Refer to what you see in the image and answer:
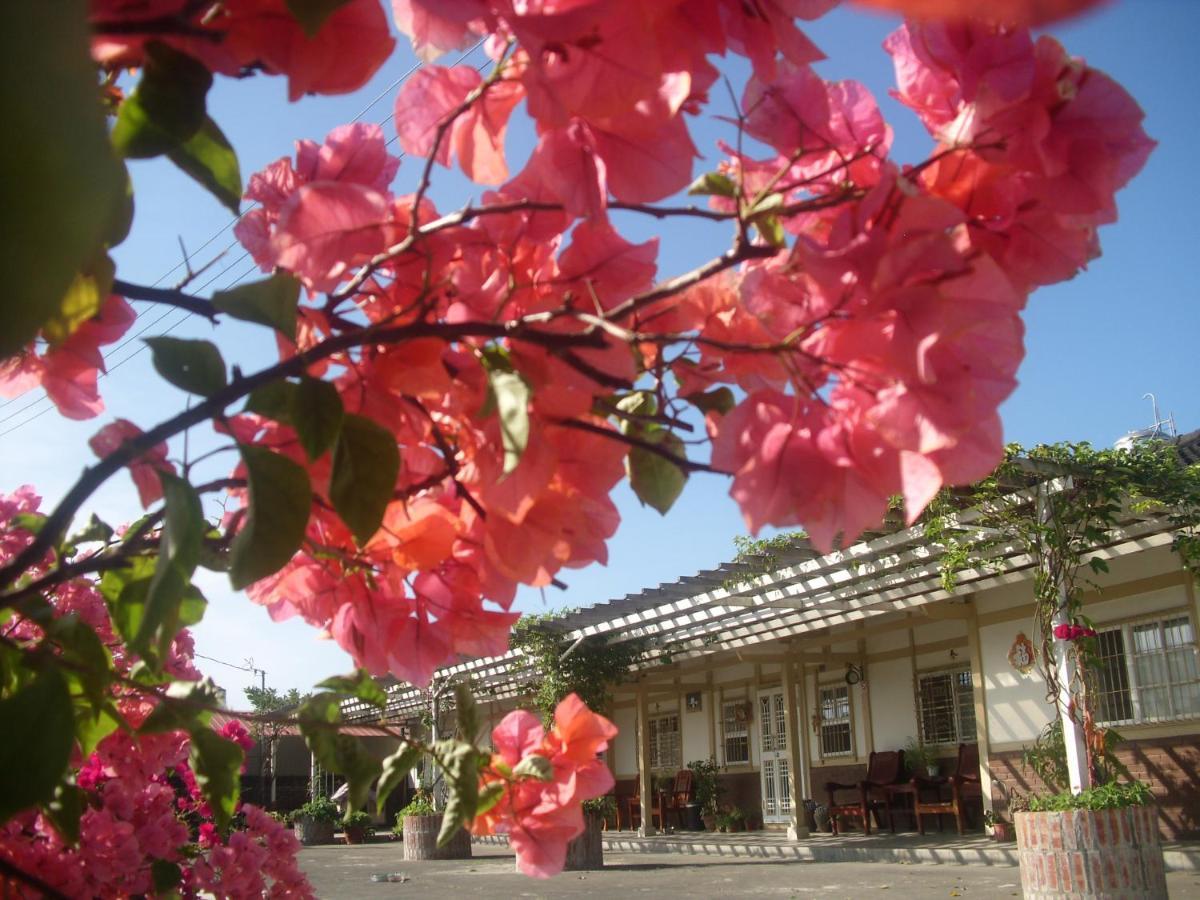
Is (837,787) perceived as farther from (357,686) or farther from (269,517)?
(269,517)

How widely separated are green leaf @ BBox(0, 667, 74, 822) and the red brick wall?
10400 millimetres

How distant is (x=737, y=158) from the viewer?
64cm

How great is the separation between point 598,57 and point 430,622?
45cm

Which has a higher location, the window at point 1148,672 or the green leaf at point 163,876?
the window at point 1148,672

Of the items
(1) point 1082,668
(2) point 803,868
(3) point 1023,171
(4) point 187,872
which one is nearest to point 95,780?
(4) point 187,872

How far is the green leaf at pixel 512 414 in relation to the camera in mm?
456

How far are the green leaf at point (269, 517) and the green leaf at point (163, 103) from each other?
→ 0.15m

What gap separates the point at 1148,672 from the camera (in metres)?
9.59

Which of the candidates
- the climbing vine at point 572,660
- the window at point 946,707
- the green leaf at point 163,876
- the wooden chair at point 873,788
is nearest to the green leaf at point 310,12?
the green leaf at point 163,876

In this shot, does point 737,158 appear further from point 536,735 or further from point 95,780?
point 95,780

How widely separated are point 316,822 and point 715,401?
2207 centimetres

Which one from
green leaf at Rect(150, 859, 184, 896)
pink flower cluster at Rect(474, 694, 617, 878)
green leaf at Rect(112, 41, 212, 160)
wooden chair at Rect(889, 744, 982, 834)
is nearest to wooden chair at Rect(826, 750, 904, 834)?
wooden chair at Rect(889, 744, 982, 834)

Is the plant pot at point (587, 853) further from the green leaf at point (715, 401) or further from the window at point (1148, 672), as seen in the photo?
the green leaf at point (715, 401)

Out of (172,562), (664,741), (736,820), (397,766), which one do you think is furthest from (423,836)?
(172,562)
